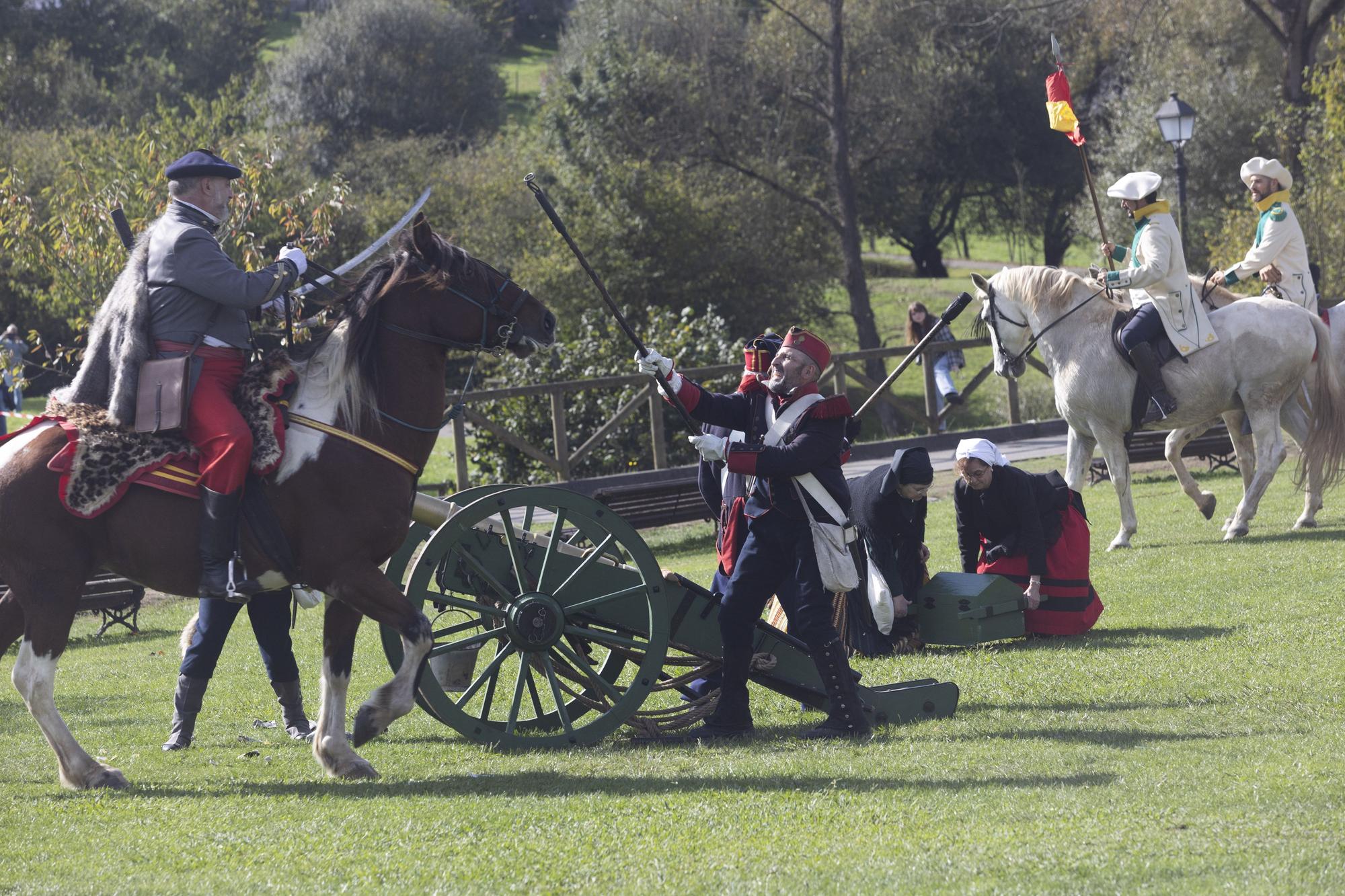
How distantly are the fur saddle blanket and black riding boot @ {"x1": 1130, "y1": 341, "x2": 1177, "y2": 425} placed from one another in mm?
7394

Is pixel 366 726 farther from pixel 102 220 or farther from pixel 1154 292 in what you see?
pixel 102 220

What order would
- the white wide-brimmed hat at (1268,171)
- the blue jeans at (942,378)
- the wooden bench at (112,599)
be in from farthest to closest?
the blue jeans at (942,378), the wooden bench at (112,599), the white wide-brimmed hat at (1268,171)

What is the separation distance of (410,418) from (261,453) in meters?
0.67

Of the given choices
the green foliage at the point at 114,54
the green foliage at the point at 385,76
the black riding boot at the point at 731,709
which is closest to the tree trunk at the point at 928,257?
the green foliage at the point at 385,76

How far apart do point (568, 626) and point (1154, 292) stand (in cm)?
658

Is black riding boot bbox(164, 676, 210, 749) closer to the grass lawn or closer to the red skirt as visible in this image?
the grass lawn

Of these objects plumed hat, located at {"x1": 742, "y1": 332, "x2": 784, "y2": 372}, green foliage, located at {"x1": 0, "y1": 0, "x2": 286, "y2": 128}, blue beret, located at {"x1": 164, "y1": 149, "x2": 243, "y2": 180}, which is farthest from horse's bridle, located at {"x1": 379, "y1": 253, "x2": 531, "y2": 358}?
green foliage, located at {"x1": 0, "y1": 0, "x2": 286, "y2": 128}

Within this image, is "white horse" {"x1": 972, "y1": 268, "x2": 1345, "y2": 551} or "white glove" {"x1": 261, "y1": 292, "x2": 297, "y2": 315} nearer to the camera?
"white glove" {"x1": 261, "y1": 292, "x2": 297, "y2": 315}

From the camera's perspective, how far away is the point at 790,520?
6.58m

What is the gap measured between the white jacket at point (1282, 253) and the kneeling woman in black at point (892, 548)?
5.02 m

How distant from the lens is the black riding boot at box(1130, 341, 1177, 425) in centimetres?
1126

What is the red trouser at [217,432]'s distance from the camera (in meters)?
5.98

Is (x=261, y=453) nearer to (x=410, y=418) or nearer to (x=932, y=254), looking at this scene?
(x=410, y=418)

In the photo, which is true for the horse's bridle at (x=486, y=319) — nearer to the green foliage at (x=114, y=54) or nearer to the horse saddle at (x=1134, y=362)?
the horse saddle at (x=1134, y=362)
